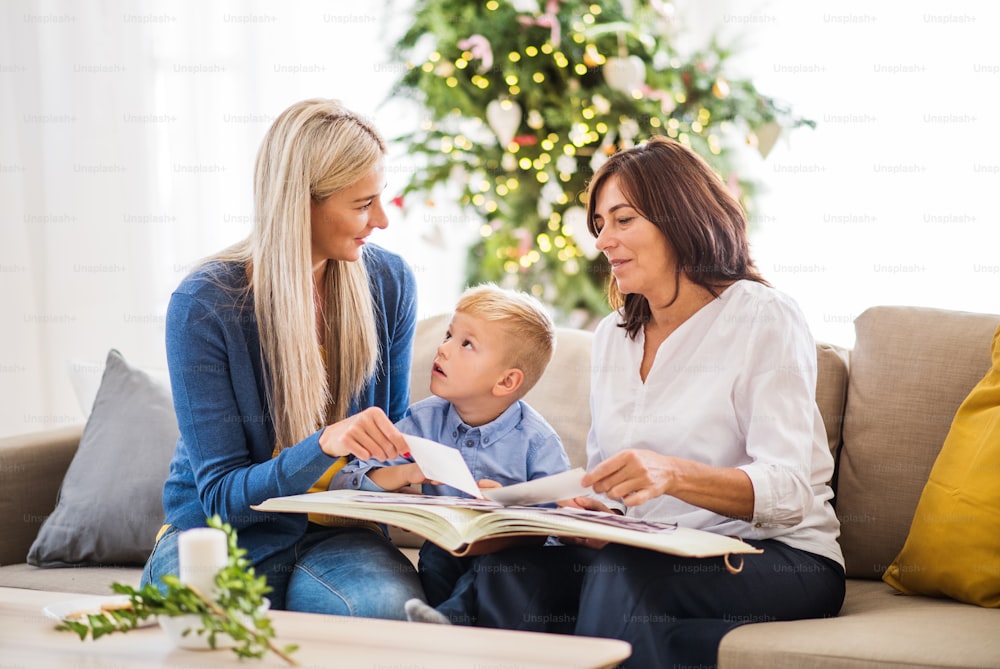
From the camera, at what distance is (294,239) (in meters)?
1.74

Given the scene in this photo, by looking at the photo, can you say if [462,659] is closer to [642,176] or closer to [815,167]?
[642,176]

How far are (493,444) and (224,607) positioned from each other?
811mm

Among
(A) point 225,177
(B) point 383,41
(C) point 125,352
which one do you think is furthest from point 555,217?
(C) point 125,352

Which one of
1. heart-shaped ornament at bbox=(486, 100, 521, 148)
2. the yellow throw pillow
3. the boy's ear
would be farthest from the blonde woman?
heart-shaped ornament at bbox=(486, 100, 521, 148)

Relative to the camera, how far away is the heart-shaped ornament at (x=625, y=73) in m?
2.96

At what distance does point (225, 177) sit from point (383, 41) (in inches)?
33.1

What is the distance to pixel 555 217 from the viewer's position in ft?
10.3

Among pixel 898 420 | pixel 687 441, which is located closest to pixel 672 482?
pixel 687 441

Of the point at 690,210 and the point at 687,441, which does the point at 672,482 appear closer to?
the point at 687,441

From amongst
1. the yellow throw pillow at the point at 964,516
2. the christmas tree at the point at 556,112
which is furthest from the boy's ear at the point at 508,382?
the christmas tree at the point at 556,112

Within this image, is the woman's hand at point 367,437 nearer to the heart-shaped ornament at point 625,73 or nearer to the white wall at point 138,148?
the heart-shaped ornament at point 625,73

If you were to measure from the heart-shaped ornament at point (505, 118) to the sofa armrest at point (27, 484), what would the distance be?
151 cm

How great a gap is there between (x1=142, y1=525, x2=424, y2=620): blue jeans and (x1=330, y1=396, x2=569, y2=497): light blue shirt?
0.12 meters

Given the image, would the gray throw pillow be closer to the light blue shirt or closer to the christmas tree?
the light blue shirt
